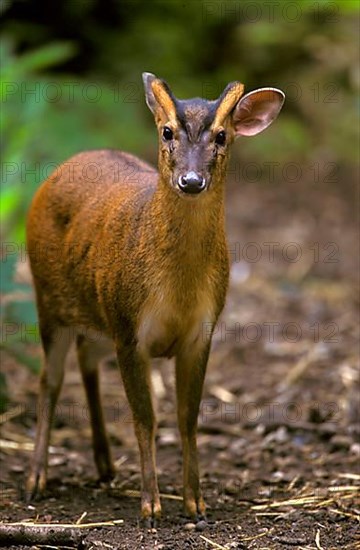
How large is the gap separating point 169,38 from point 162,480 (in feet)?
26.8

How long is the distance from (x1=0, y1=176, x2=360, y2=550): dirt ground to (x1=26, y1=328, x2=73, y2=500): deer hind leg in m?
0.22

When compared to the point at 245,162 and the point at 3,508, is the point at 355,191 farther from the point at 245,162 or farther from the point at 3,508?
the point at 3,508

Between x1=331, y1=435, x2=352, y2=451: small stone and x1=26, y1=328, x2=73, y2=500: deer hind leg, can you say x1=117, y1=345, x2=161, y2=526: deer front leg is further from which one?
x1=331, y1=435, x2=352, y2=451: small stone

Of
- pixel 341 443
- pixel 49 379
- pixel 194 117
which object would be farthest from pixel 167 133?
pixel 341 443

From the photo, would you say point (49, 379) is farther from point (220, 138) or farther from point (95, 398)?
point (220, 138)

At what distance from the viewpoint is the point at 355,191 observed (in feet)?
42.9

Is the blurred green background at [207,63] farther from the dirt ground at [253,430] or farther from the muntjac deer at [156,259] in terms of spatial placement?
the muntjac deer at [156,259]

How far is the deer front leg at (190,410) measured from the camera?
5.59 metres

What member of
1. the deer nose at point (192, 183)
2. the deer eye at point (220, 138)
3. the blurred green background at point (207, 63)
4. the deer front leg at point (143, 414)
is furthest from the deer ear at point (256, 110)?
the blurred green background at point (207, 63)

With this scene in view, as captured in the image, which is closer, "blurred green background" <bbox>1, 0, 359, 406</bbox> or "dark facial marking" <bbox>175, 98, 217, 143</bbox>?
"dark facial marking" <bbox>175, 98, 217, 143</bbox>

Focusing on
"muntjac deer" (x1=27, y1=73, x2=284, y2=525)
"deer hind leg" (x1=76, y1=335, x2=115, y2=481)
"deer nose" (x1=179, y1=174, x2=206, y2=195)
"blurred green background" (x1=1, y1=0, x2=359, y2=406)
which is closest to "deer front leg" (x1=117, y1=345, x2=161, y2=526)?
"muntjac deer" (x1=27, y1=73, x2=284, y2=525)

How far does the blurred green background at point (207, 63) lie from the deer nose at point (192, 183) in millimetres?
5035

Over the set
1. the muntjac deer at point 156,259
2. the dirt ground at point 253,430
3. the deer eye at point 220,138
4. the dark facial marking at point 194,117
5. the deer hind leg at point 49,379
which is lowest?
the dirt ground at point 253,430

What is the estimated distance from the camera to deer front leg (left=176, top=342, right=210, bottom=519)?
5.59 metres
